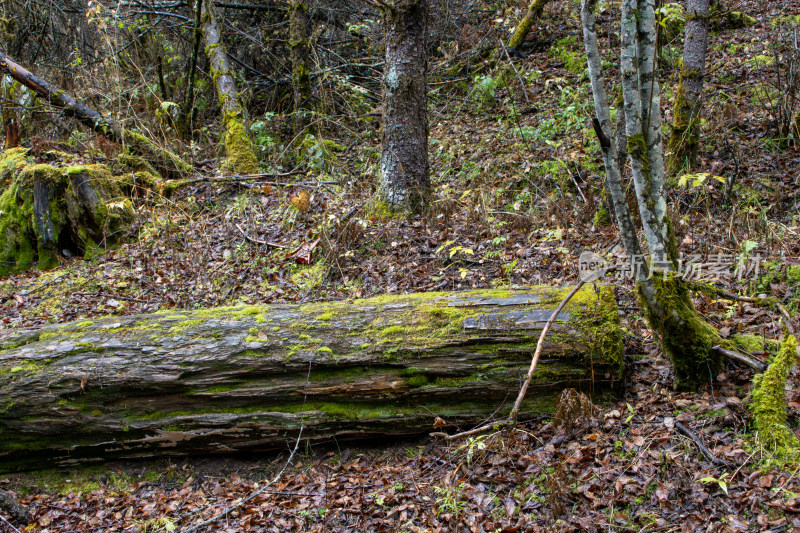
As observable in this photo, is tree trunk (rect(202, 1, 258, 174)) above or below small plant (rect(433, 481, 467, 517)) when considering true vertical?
above

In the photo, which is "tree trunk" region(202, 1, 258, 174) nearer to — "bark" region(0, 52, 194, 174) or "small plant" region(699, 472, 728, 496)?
"bark" region(0, 52, 194, 174)

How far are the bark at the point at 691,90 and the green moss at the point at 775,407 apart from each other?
12.6 ft

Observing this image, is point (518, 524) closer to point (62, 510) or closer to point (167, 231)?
point (62, 510)

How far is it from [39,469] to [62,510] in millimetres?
575

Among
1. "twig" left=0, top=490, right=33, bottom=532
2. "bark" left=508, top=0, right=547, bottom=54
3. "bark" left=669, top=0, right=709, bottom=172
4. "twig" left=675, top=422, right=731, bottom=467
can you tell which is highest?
"bark" left=508, top=0, right=547, bottom=54

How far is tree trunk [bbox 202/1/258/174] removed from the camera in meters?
8.87

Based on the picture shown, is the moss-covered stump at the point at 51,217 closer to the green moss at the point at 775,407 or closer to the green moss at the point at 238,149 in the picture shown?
the green moss at the point at 238,149

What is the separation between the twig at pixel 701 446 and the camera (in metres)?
2.83

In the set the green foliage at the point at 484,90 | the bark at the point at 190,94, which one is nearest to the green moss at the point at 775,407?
the green foliage at the point at 484,90

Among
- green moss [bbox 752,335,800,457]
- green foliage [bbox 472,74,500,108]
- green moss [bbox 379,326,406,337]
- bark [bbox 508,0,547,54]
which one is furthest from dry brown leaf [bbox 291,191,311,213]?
bark [bbox 508,0,547,54]

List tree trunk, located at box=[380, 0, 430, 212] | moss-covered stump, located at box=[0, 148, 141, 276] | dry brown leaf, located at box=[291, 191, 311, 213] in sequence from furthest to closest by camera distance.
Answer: moss-covered stump, located at box=[0, 148, 141, 276] < dry brown leaf, located at box=[291, 191, 311, 213] < tree trunk, located at box=[380, 0, 430, 212]

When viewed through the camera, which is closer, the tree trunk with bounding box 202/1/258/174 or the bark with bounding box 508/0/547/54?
the tree trunk with bounding box 202/1/258/174

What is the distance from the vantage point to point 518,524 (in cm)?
285

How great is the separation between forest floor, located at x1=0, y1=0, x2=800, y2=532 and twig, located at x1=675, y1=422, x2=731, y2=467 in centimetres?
2
